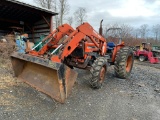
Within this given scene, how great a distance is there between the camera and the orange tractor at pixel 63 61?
3.58 m

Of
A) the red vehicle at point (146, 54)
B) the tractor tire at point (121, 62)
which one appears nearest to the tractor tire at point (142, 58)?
the red vehicle at point (146, 54)

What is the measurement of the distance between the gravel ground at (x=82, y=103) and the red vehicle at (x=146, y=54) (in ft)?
29.8

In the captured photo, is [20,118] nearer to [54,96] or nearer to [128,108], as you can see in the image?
[54,96]

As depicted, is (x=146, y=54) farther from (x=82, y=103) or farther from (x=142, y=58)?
(x=82, y=103)

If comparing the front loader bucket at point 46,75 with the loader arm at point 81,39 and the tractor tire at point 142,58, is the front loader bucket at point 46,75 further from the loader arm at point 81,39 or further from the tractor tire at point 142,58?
the tractor tire at point 142,58

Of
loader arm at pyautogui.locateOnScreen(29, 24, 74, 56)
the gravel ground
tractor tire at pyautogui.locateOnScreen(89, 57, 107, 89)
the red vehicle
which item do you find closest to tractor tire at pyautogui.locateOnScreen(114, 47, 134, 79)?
the gravel ground

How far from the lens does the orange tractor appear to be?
3582 mm

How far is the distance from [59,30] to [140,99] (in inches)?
117

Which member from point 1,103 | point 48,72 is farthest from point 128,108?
point 1,103

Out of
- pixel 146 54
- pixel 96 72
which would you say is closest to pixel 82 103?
pixel 96 72

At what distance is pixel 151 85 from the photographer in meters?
5.86

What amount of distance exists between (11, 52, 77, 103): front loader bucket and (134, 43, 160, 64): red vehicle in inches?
441

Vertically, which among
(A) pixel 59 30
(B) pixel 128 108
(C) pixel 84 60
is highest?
(A) pixel 59 30

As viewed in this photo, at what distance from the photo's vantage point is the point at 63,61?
510 centimetres
